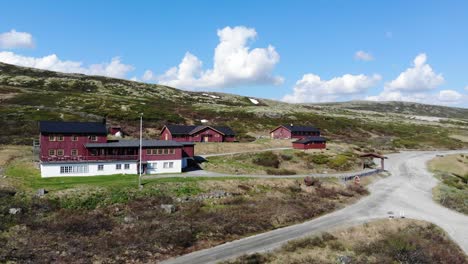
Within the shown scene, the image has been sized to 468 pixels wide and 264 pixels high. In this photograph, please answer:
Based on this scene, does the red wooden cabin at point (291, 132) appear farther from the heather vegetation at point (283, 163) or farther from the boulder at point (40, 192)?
the boulder at point (40, 192)

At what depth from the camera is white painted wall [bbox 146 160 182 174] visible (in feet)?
204

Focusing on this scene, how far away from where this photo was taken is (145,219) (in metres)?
41.5

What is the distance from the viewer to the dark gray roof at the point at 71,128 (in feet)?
187

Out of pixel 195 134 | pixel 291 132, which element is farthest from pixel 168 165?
pixel 291 132

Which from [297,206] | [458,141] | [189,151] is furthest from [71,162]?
[458,141]

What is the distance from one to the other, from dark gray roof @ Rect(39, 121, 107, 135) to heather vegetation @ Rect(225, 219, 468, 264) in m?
38.2

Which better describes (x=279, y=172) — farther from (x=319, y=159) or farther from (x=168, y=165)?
(x=168, y=165)

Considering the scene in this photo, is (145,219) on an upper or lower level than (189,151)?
lower

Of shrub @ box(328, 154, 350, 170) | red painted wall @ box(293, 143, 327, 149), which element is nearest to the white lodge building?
shrub @ box(328, 154, 350, 170)

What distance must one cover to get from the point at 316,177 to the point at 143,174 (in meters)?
30.5

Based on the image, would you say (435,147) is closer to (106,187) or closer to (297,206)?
(297,206)

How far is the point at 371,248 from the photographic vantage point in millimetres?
36281

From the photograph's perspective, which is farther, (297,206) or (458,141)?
(458,141)

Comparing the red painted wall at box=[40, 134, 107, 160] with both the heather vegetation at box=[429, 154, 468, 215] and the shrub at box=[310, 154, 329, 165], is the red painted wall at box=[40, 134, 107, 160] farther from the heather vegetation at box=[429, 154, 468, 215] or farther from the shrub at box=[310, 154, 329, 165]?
the heather vegetation at box=[429, 154, 468, 215]
